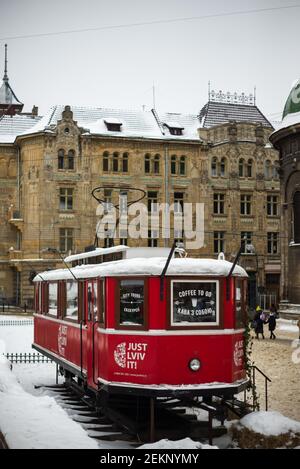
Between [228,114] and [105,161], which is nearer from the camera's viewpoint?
[105,161]

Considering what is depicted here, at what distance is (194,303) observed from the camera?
13.3 metres

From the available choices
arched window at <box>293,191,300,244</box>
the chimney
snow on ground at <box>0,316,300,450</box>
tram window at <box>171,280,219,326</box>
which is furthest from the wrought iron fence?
tram window at <box>171,280,219,326</box>

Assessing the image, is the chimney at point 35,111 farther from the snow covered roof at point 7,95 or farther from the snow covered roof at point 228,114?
the snow covered roof at point 228,114

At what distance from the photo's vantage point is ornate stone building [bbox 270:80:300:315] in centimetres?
4038

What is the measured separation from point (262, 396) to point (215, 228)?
40.9 meters

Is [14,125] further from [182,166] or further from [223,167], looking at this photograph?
[223,167]

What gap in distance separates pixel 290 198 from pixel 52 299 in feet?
80.8

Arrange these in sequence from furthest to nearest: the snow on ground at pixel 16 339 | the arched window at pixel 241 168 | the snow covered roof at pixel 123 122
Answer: the arched window at pixel 241 168 < the snow covered roof at pixel 123 122 < the snow on ground at pixel 16 339

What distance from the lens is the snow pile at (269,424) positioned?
11906mm

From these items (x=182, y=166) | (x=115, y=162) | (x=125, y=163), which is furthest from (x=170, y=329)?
(x=182, y=166)

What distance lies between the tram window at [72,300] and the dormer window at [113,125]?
1618 inches

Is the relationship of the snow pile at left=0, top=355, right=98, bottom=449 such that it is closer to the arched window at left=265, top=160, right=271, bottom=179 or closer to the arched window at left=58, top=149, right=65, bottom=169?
the arched window at left=58, top=149, right=65, bottom=169

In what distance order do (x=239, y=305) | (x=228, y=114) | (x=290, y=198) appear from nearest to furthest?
(x=239, y=305) < (x=290, y=198) < (x=228, y=114)

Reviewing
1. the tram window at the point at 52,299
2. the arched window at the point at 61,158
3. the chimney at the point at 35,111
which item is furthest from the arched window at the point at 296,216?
the chimney at the point at 35,111
